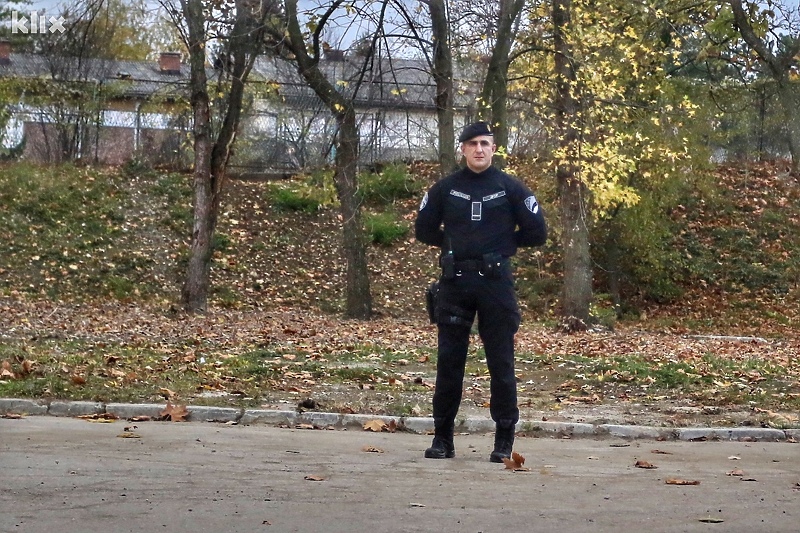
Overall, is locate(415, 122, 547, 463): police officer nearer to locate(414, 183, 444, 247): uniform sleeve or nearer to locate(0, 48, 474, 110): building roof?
locate(414, 183, 444, 247): uniform sleeve

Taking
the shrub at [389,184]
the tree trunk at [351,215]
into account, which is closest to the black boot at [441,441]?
the tree trunk at [351,215]

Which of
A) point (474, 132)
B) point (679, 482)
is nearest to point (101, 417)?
point (474, 132)

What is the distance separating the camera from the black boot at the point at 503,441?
7566 mm

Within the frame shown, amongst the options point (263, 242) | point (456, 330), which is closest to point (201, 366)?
point (456, 330)

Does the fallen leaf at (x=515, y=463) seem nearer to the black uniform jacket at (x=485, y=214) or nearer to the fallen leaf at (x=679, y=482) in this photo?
the fallen leaf at (x=679, y=482)

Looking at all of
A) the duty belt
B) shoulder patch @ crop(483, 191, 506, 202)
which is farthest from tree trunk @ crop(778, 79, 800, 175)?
the duty belt

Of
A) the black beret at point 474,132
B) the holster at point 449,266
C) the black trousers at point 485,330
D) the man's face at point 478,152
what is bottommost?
the black trousers at point 485,330

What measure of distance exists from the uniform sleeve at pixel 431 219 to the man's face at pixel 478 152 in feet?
0.92

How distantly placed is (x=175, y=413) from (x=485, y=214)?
3977mm

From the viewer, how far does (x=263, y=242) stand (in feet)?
112

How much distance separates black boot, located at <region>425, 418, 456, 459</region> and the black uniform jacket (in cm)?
120

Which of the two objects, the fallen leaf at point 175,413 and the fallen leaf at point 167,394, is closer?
the fallen leaf at point 175,413

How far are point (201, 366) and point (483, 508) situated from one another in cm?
808

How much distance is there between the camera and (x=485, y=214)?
7398mm
